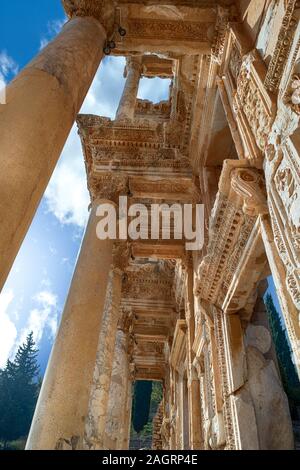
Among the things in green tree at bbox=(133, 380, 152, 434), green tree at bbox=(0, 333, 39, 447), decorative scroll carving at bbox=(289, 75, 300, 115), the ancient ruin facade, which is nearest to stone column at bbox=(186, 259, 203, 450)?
the ancient ruin facade

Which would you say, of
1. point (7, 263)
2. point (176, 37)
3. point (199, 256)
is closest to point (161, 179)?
point (199, 256)

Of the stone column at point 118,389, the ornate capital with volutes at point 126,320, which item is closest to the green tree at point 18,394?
the stone column at point 118,389

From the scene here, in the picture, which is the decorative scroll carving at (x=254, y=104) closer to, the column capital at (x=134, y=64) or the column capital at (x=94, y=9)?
the column capital at (x=94, y=9)

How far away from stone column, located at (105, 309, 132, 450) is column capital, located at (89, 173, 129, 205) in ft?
19.6

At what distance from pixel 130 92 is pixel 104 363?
903 centimetres

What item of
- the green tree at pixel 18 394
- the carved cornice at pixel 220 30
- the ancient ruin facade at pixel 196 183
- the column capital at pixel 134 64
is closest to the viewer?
the ancient ruin facade at pixel 196 183

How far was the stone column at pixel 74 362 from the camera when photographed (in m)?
3.91

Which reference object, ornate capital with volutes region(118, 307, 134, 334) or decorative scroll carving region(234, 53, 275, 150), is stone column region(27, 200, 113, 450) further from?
ornate capital with volutes region(118, 307, 134, 334)

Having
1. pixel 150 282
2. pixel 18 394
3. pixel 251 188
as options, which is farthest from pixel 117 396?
pixel 18 394

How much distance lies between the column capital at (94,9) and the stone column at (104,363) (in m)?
4.33

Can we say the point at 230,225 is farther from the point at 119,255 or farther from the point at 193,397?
the point at 193,397

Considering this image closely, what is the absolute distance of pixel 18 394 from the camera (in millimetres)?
43812

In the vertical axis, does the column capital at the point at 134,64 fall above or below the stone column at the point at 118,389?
above

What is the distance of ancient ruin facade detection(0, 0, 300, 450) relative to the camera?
293 cm
